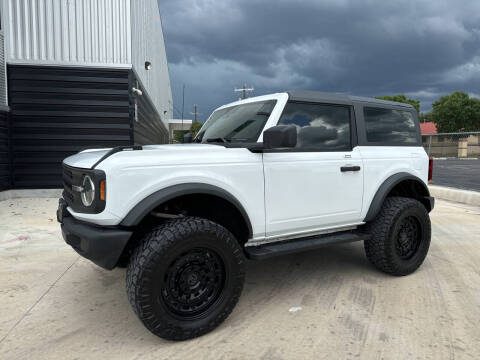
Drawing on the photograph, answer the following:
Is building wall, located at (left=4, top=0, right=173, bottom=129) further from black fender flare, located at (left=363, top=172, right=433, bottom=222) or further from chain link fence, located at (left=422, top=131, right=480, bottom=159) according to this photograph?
chain link fence, located at (left=422, top=131, right=480, bottom=159)

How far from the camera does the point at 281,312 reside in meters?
2.81

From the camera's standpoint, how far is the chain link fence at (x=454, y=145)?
25578 millimetres

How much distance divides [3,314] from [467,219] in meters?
7.27

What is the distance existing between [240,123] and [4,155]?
6942 millimetres

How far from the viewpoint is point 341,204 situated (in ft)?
10.7

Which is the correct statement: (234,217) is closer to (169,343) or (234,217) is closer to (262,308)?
(262,308)

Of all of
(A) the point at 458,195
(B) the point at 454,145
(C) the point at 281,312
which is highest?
(B) the point at 454,145

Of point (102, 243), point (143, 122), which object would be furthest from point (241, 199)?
point (143, 122)

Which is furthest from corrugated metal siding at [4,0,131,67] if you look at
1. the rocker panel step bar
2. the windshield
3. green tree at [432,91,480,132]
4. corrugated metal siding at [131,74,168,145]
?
green tree at [432,91,480,132]

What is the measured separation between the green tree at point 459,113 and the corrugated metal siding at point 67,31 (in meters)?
62.6

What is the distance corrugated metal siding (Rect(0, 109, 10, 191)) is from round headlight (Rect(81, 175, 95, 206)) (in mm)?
6646

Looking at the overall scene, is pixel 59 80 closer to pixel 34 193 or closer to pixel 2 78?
pixel 2 78

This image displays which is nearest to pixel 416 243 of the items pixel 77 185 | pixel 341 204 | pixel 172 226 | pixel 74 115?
pixel 341 204

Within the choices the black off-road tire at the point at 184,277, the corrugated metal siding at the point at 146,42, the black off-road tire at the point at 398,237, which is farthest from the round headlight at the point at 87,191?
the corrugated metal siding at the point at 146,42
